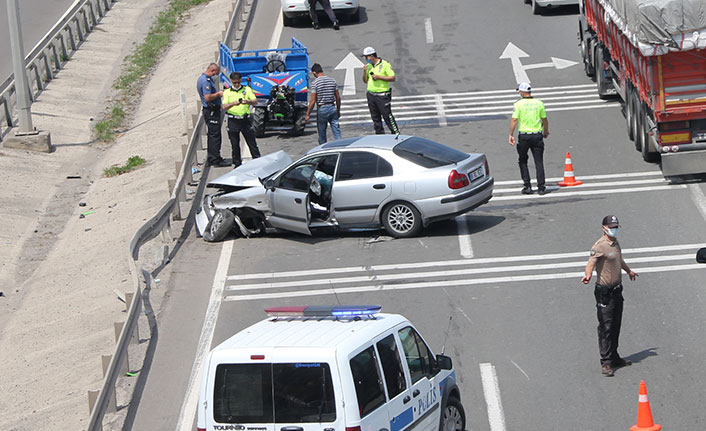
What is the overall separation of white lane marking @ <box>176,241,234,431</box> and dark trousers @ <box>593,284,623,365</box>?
14.1ft

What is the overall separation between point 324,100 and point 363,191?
4.44 meters

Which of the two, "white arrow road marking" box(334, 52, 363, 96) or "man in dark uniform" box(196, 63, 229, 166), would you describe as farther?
"white arrow road marking" box(334, 52, 363, 96)

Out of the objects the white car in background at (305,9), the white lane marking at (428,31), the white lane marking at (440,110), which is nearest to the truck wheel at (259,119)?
the white lane marking at (440,110)

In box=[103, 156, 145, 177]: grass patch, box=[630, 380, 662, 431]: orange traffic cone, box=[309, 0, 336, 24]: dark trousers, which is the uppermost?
box=[309, 0, 336, 24]: dark trousers

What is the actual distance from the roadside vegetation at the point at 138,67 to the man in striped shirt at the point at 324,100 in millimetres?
7744

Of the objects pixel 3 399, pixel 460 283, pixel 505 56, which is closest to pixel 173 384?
pixel 3 399

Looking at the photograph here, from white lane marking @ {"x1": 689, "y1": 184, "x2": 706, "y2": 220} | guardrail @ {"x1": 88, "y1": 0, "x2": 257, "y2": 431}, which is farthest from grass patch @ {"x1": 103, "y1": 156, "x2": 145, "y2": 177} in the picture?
white lane marking @ {"x1": 689, "y1": 184, "x2": 706, "y2": 220}

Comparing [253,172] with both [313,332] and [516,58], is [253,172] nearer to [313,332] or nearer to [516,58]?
[313,332]

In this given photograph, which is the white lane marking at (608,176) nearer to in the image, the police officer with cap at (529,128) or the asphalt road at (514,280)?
the asphalt road at (514,280)

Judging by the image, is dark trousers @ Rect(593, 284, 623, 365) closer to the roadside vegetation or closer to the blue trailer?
the blue trailer

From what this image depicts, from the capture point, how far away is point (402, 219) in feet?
53.8

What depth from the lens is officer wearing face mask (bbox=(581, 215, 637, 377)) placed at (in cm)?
1112

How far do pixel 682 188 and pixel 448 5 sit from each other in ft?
56.3

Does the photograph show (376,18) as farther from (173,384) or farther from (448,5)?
(173,384)
